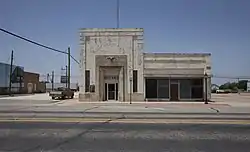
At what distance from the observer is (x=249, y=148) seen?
363 inches

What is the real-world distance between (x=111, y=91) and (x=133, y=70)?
12.0 feet

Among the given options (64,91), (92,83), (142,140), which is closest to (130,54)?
(92,83)

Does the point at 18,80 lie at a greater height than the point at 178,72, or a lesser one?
lesser

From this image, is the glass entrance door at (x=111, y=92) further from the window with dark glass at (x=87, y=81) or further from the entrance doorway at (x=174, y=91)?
the entrance doorway at (x=174, y=91)

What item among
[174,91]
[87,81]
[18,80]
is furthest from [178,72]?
[18,80]

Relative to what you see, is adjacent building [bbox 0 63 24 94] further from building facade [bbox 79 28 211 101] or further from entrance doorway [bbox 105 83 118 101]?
entrance doorway [bbox 105 83 118 101]

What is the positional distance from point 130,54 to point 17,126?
90.2 feet

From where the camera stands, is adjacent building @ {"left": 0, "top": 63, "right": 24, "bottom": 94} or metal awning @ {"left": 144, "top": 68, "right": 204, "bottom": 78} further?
adjacent building @ {"left": 0, "top": 63, "right": 24, "bottom": 94}

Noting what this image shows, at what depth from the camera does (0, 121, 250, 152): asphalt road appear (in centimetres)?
921

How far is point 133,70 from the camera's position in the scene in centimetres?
4016

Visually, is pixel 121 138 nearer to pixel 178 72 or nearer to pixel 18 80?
pixel 178 72

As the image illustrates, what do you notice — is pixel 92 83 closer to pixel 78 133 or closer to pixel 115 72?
pixel 115 72

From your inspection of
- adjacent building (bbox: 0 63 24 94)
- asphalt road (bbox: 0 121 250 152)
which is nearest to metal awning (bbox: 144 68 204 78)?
asphalt road (bbox: 0 121 250 152)

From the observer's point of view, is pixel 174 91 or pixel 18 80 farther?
pixel 18 80
